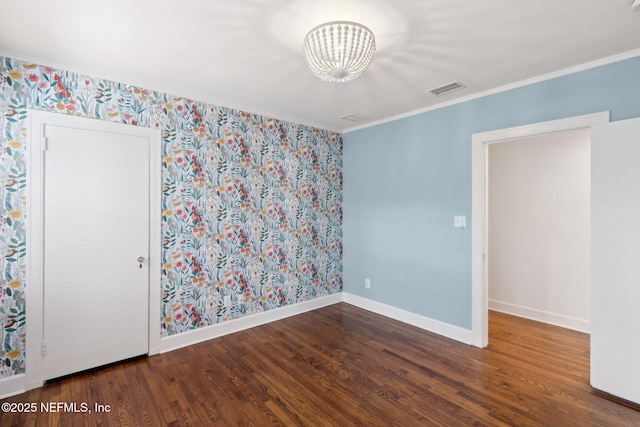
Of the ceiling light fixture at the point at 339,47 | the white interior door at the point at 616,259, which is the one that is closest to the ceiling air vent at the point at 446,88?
the white interior door at the point at 616,259

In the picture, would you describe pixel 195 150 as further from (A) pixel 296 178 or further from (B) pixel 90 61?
(A) pixel 296 178

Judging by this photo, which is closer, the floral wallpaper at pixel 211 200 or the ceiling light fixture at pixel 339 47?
the ceiling light fixture at pixel 339 47

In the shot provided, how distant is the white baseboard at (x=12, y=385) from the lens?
2232mm

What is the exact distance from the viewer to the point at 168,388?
7.77 ft

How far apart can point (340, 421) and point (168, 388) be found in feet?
4.49

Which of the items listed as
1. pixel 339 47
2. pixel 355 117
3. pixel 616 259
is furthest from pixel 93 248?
pixel 616 259

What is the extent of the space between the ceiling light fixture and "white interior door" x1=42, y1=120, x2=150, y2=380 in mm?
1940

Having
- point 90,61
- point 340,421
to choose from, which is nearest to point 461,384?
point 340,421

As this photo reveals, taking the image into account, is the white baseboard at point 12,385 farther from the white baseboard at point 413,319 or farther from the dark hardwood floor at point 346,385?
the white baseboard at point 413,319

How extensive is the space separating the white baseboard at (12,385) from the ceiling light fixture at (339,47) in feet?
10.3

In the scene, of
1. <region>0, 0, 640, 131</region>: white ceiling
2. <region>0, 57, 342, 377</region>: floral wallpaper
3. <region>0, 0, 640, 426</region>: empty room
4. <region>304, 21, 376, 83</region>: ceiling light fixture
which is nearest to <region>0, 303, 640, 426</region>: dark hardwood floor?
<region>0, 0, 640, 426</region>: empty room

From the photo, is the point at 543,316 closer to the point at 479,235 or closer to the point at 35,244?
the point at 479,235

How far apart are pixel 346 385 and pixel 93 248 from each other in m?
2.39

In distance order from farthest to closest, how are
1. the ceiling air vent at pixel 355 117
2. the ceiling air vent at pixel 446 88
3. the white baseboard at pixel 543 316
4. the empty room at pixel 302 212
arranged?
the ceiling air vent at pixel 355 117
the white baseboard at pixel 543 316
the ceiling air vent at pixel 446 88
the empty room at pixel 302 212
